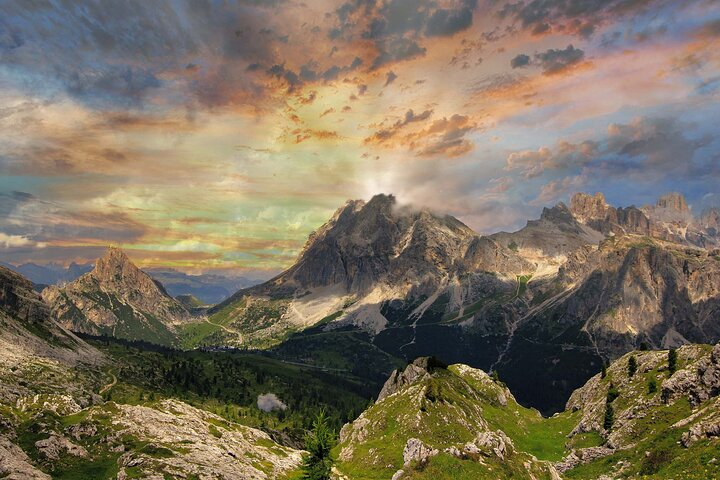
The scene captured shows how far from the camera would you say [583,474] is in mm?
96688

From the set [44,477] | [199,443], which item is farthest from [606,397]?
[44,477]

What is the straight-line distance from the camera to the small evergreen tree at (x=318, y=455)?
77250 millimetres

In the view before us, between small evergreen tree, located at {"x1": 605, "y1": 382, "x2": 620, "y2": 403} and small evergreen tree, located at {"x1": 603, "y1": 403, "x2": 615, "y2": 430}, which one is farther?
small evergreen tree, located at {"x1": 605, "y1": 382, "x2": 620, "y2": 403}

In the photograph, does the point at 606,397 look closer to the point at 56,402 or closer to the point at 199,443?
the point at 199,443

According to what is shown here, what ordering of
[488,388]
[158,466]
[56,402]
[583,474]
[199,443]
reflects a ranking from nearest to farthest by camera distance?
[158,466]
[583,474]
[199,443]
[56,402]
[488,388]

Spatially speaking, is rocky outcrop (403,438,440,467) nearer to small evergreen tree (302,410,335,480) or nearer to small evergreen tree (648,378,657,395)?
small evergreen tree (302,410,335,480)

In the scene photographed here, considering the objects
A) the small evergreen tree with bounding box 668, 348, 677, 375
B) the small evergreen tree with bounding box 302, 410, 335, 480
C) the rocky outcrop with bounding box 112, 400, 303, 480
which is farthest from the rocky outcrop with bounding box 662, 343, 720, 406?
the rocky outcrop with bounding box 112, 400, 303, 480

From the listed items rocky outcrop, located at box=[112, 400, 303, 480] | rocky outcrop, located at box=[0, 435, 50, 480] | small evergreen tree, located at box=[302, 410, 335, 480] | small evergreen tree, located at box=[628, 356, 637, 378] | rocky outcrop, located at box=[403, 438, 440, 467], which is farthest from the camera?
small evergreen tree, located at box=[628, 356, 637, 378]

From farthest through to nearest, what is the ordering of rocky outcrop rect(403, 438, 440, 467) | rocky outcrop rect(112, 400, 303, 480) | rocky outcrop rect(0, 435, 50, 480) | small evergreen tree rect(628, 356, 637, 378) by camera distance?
small evergreen tree rect(628, 356, 637, 378) < rocky outcrop rect(112, 400, 303, 480) < rocky outcrop rect(403, 438, 440, 467) < rocky outcrop rect(0, 435, 50, 480)

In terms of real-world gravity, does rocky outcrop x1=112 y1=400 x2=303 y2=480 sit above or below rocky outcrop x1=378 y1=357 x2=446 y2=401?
below

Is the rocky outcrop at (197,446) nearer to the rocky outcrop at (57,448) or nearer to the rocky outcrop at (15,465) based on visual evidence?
the rocky outcrop at (57,448)

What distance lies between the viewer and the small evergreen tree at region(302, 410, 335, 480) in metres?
77.2

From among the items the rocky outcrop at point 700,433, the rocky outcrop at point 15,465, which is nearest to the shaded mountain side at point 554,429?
the rocky outcrop at point 700,433

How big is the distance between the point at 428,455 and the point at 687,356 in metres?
75.7
